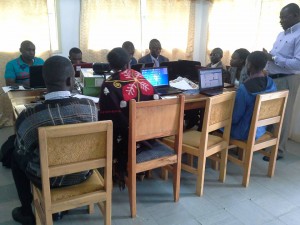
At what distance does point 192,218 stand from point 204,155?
0.47 m

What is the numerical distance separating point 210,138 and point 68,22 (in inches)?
117

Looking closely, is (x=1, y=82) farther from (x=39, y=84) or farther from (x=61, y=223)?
(x=61, y=223)

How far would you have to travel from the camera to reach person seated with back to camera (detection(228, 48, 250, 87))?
3135 millimetres

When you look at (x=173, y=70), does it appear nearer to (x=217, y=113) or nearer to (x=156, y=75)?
(x=156, y=75)

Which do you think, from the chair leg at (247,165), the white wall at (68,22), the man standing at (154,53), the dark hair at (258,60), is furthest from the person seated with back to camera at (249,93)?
the white wall at (68,22)

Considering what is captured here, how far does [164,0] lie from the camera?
4762 millimetres

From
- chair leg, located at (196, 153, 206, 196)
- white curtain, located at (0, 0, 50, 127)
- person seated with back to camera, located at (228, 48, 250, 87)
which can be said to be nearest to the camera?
Result: chair leg, located at (196, 153, 206, 196)

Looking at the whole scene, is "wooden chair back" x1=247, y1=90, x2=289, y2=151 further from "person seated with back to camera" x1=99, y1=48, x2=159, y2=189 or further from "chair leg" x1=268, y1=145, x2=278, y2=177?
"person seated with back to camera" x1=99, y1=48, x2=159, y2=189

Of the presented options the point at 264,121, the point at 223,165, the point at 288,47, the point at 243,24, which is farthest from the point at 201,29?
the point at 223,165

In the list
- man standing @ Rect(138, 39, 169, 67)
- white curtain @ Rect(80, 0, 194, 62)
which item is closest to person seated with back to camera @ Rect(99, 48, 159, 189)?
man standing @ Rect(138, 39, 169, 67)

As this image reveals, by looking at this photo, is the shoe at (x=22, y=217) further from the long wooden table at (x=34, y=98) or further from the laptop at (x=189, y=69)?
the laptop at (x=189, y=69)

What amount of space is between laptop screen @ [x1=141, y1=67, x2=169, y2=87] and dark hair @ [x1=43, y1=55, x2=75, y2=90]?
4.23 ft

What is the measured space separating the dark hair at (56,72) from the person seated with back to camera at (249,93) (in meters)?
1.48

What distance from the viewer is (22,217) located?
1.90m
